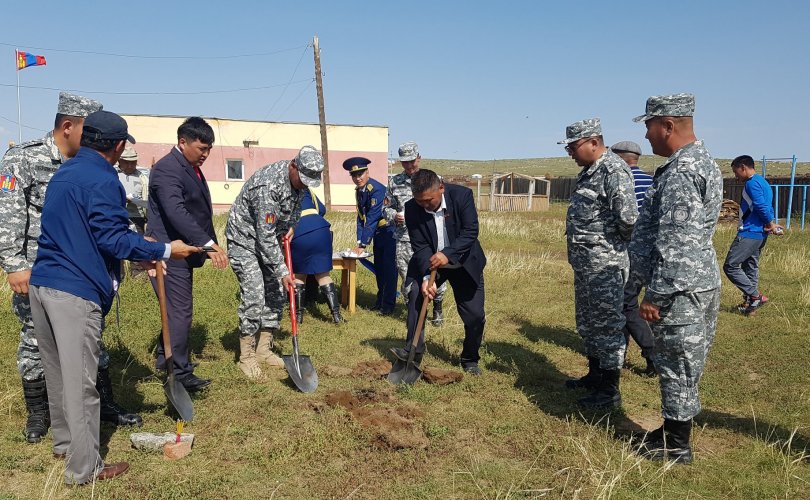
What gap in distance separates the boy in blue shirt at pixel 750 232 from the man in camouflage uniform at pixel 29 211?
7441 millimetres

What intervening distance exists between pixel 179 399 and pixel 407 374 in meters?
1.91

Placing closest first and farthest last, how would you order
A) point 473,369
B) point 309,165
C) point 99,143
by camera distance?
point 99,143
point 309,165
point 473,369

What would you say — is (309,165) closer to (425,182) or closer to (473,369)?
Result: (425,182)

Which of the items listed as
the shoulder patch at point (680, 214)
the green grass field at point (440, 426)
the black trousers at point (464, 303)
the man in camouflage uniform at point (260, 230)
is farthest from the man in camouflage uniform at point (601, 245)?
the man in camouflage uniform at point (260, 230)

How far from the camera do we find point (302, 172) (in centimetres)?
530

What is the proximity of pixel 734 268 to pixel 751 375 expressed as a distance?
9.04 feet

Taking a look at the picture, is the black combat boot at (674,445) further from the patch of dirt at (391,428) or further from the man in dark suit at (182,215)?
the man in dark suit at (182,215)

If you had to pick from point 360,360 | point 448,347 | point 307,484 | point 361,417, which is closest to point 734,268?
point 448,347

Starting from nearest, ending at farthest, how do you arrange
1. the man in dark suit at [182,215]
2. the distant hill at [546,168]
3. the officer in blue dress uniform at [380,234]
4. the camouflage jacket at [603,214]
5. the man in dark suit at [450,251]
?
the camouflage jacket at [603,214] → the man in dark suit at [182,215] → the man in dark suit at [450,251] → the officer in blue dress uniform at [380,234] → the distant hill at [546,168]

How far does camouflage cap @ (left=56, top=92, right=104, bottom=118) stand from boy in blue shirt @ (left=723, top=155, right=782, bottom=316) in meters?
7.32

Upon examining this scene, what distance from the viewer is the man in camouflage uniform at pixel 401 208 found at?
24.5 feet

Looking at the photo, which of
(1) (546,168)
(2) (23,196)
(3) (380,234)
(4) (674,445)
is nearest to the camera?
(4) (674,445)

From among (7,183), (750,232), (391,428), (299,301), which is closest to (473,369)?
(391,428)

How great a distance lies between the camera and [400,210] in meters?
7.73
